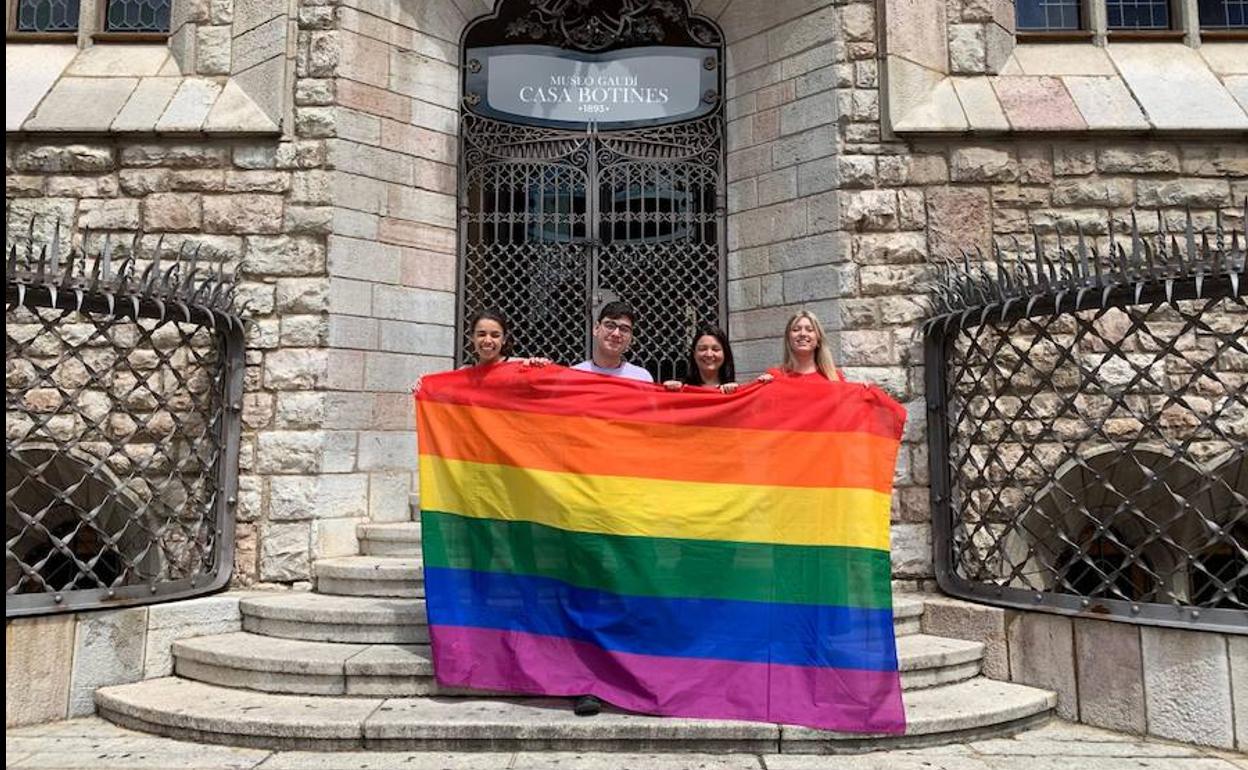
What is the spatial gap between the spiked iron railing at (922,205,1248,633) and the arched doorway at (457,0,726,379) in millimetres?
2230

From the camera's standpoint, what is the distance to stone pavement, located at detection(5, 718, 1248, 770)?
12.2 ft

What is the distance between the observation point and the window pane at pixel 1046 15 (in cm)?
699

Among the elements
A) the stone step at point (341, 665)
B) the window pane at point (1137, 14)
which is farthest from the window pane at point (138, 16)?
the window pane at point (1137, 14)

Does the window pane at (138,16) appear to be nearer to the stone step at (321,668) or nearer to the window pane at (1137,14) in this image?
the stone step at (321,668)

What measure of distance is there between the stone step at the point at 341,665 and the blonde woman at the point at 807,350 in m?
1.57

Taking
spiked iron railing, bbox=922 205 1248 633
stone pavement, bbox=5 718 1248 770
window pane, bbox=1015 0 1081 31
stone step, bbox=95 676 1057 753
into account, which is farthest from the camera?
window pane, bbox=1015 0 1081 31

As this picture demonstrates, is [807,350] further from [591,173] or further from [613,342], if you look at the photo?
[591,173]

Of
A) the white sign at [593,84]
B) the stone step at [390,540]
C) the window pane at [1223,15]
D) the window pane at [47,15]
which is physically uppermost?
the window pane at [47,15]

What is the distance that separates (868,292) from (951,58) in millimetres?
2040

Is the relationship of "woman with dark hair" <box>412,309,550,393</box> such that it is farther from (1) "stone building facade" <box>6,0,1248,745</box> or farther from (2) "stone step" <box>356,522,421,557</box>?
(1) "stone building facade" <box>6,0,1248,745</box>

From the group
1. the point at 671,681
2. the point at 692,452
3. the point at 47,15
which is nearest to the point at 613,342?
the point at 692,452

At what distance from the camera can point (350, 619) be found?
4.76m

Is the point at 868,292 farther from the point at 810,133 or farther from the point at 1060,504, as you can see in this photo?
the point at 1060,504

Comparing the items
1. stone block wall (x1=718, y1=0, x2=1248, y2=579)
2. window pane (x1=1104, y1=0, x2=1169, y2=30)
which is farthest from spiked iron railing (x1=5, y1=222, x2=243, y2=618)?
window pane (x1=1104, y1=0, x2=1169, y2=30)
